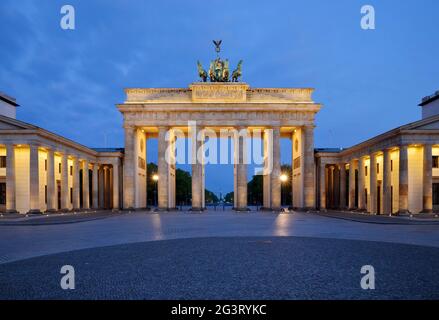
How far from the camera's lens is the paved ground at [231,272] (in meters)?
9.30

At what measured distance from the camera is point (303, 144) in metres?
60.5

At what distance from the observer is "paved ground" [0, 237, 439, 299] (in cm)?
930

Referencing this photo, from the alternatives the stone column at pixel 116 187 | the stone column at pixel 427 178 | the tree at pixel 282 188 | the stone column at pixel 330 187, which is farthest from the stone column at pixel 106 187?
the stone column at pixel 427 178

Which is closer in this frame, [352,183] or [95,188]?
[352,183]

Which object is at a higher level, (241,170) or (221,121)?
(221,121)

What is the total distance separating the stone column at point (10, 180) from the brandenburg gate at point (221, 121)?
17945 mm

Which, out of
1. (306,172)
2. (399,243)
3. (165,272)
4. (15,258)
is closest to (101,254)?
(15,258)

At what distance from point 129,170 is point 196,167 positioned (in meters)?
11.2

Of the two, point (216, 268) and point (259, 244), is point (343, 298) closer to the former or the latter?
point (216, 268)

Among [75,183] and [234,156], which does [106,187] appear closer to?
[75,183]

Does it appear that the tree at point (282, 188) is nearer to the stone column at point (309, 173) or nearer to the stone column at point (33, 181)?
the stone column at point (309, 173)

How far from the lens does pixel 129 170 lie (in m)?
60.3

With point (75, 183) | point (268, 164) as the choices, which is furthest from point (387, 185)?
point (75, 183)

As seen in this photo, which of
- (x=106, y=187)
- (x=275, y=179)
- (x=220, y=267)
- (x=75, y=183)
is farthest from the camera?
(x=106, y=187)
